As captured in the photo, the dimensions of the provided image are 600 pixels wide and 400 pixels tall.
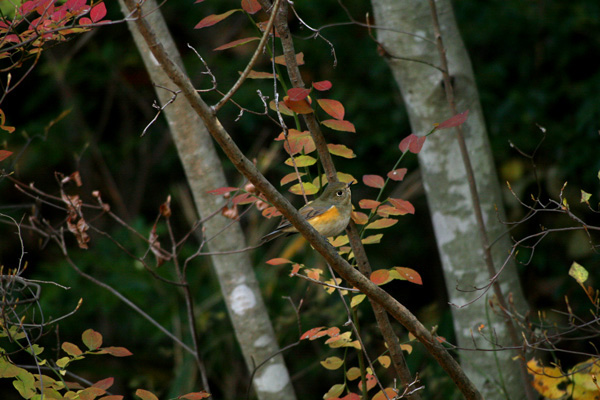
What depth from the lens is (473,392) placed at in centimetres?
182

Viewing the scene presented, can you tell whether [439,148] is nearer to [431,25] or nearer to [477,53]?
[431,25]

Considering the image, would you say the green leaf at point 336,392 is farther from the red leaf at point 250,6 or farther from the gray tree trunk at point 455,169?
the red leaf at point 250,6

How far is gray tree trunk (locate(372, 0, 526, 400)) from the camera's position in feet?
9.18

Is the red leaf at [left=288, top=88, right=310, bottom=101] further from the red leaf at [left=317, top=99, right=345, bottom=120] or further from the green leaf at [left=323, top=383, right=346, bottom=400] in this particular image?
the green leaf at [left=323, top=383, right=346, bottom=400]

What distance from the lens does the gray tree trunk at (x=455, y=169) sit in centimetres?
280

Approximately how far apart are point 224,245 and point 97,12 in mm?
1252

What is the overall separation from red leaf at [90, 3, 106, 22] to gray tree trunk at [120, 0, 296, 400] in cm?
85

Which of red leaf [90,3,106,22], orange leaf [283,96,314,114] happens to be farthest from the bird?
red leaf [90,3,106,22]

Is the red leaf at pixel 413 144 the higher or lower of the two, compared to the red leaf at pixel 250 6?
lower

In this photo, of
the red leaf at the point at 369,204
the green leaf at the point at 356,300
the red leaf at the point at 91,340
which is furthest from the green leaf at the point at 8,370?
the red leaf at the point at 369,204

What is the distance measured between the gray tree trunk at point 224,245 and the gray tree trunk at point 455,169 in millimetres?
883

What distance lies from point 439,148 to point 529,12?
2.41 metres

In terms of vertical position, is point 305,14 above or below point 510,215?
above

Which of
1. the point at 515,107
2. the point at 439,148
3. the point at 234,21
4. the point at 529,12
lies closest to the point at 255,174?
the point at 439,148
